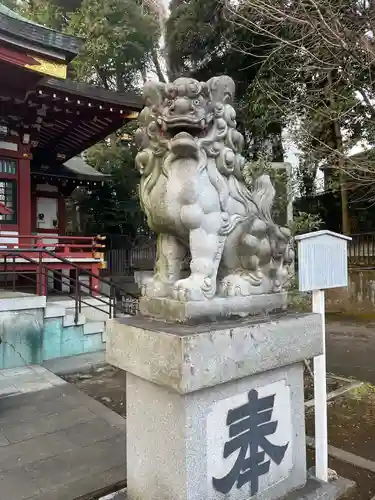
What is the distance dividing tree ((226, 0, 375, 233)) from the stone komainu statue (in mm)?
3685

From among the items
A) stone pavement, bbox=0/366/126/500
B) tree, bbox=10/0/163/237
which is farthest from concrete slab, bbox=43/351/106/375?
tree, bbox=10/0/163/237

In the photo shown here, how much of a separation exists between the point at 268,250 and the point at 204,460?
3.52 feet

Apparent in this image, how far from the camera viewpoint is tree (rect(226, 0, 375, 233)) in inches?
202

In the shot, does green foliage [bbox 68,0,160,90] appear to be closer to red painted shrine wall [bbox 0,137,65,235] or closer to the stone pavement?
red painted shrine wall [bbox 0,137,65,235]

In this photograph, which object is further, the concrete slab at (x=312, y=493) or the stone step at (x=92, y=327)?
the stone step at (x=92, y=327)

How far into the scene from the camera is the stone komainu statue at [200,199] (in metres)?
1.87

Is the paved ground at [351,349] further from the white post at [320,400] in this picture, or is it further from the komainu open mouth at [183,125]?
the komainu open mouth at [183,125]

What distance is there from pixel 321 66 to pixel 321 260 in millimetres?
4838

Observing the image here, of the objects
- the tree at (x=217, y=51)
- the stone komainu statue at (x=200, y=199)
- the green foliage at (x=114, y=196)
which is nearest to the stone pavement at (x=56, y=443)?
the stone komainu statue at (x=200, y=199)

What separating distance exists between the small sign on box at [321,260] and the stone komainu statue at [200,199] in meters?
0.18

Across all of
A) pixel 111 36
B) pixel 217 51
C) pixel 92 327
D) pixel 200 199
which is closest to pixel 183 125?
pixel 200 199

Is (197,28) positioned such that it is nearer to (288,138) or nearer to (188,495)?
(288,138)

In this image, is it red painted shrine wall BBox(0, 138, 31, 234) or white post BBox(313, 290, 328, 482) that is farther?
red painted shrine wall BBox(0, 138, 31, 234)

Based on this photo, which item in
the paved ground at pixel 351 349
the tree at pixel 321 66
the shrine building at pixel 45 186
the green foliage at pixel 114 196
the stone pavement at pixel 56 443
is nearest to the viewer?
the stone pavement at pixel 56 443
